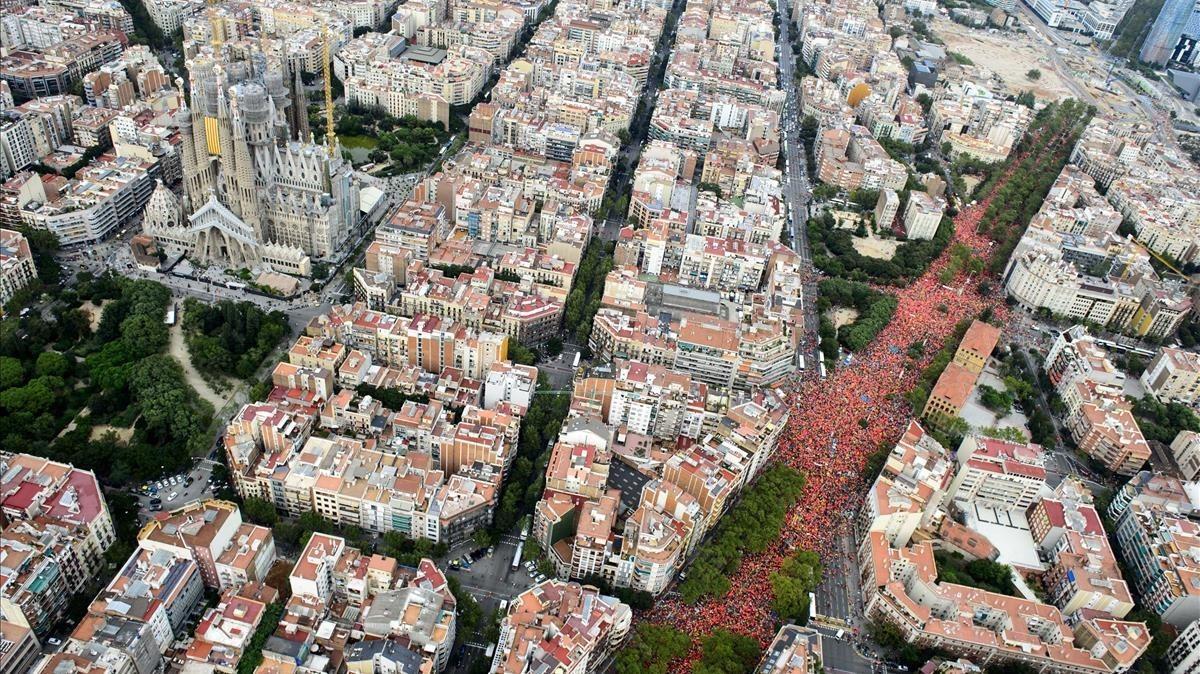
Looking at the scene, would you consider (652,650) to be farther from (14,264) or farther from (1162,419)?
(14,264)

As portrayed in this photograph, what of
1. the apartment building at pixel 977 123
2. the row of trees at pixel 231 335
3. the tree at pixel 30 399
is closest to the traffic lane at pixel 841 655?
the row of trees at pixel 231 335

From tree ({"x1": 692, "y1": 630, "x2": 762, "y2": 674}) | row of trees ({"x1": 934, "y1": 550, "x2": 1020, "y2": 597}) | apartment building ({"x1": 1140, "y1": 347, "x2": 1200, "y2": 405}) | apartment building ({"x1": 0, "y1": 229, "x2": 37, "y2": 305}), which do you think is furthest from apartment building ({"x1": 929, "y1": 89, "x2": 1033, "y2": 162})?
apartment building ({"x1": 0, "y1": 229, "x2": 37, "y2": 305})

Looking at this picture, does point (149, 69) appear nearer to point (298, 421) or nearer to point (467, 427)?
point (298, 421)

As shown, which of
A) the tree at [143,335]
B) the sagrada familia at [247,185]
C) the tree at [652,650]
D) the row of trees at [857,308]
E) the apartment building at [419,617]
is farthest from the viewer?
the row of trees at [857,308]

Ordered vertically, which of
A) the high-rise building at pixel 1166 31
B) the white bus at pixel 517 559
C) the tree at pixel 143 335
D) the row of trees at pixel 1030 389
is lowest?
the white bus at pixel 517 559

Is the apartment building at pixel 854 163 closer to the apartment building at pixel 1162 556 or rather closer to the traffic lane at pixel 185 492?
the apartment building at pixel 1162 556

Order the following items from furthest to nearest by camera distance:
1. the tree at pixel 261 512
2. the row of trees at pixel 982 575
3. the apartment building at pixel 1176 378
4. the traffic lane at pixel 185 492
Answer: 1. the apartment building at pixel 1176 378
2. the row of trees at pixel 982 575
3. the traffic lane at pixel 185 492
4. the tree at pixel 261 512

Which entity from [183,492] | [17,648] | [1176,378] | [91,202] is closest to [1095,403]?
[1176,378]

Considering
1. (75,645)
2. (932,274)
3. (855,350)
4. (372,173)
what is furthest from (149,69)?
(932,274)
